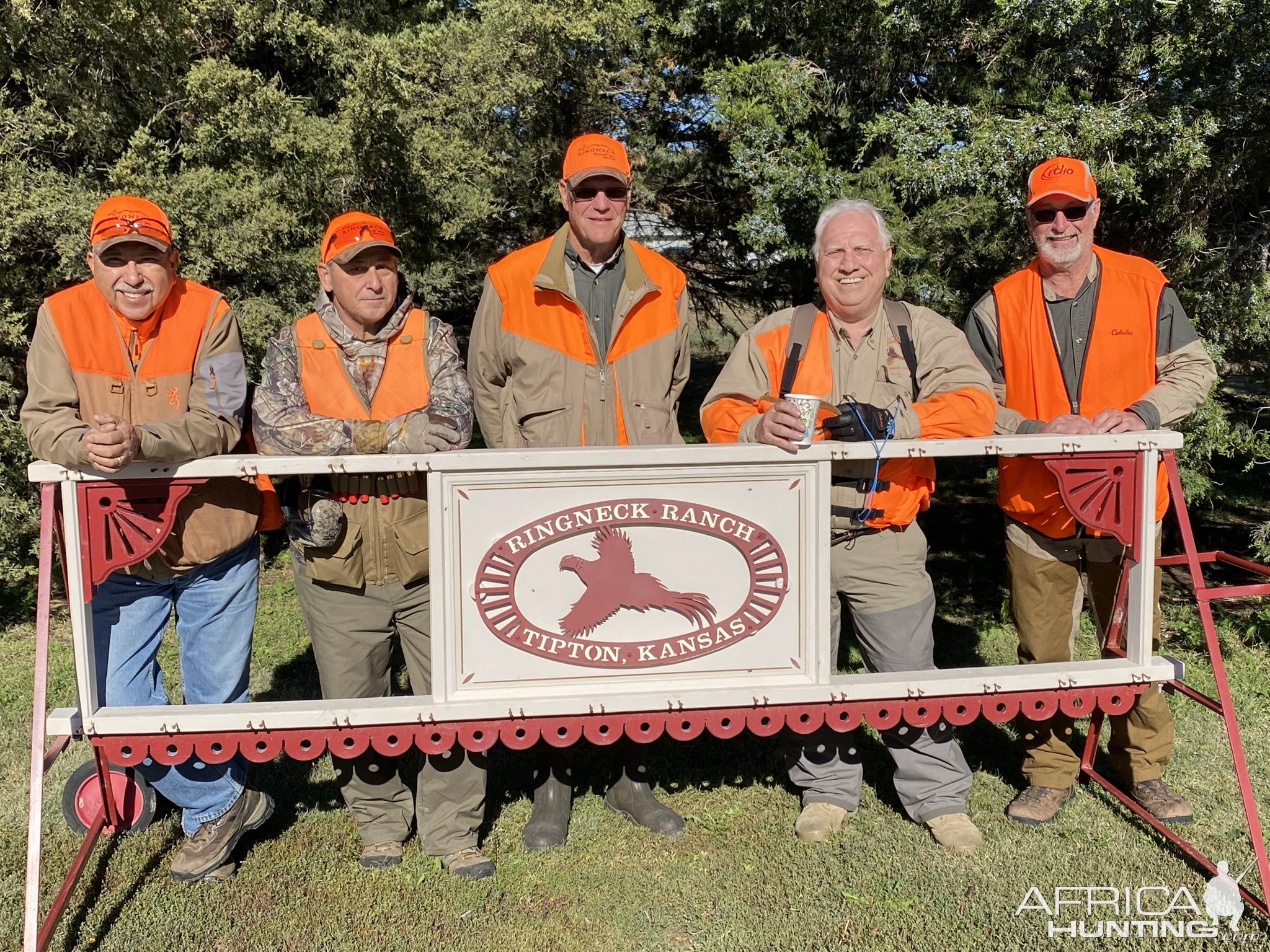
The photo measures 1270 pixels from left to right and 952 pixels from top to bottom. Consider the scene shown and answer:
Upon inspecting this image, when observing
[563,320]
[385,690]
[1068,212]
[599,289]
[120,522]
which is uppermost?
[1068,212]

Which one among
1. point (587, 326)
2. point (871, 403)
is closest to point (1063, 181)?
point (871, 403)

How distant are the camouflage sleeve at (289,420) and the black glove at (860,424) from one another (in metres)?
1.51

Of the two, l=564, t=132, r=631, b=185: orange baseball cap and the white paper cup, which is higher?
l=564, t=132, r=631, b=185: orange baseball cap

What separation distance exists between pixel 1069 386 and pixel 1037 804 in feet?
5.57

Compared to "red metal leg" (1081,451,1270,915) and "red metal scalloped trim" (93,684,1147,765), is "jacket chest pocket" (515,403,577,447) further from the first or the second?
"red metal leg" (1081,451,1270,915)

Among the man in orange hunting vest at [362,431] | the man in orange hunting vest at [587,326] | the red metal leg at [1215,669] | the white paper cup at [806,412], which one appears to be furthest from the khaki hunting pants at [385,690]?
the red metal leg at [1215,669]

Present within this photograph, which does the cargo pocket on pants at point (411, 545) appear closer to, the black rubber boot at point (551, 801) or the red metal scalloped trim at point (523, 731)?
the red metal scalloped trim at point (523, 731)

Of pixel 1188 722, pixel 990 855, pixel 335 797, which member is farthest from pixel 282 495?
pixel 1188 722

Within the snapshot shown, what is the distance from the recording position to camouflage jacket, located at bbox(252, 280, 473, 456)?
3.35 metres

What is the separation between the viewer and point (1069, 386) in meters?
3.91

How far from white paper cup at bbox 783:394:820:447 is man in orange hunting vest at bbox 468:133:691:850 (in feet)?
2.70

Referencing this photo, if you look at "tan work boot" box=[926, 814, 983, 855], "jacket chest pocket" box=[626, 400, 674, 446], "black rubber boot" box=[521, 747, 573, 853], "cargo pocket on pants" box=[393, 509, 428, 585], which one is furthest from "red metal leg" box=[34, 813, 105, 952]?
"tan work boot" box=[926, 814, 983, 855]

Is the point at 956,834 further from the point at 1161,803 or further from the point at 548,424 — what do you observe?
the point at 548,424

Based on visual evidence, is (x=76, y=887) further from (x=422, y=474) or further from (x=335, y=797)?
(x=422, y=474)
